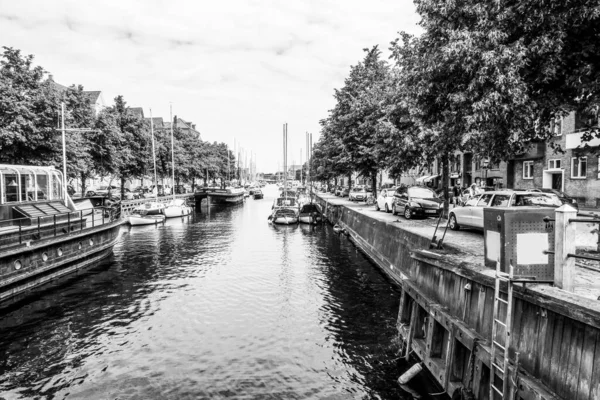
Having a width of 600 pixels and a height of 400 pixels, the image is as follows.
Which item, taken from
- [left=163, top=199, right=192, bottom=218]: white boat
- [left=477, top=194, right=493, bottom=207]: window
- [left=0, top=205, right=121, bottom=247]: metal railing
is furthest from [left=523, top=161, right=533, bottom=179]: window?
[left=163, top=199, right=192, bottom=218]: white boat

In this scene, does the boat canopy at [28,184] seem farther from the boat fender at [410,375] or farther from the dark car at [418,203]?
the dark car at [418,203]

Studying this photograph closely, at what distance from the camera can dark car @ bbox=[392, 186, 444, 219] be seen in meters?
25.0

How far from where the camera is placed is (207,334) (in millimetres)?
12430

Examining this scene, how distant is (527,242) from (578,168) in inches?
1146

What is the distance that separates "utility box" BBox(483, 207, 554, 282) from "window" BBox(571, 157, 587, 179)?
27.9m

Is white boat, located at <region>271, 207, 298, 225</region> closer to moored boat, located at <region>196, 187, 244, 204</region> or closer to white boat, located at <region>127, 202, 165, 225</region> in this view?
white boat, located at <region>127, 202, 165, 225</region>

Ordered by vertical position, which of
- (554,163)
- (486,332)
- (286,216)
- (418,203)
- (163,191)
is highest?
(554,163)

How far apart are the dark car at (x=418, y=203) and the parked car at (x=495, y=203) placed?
21.0ft

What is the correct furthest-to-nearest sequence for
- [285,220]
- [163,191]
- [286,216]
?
1. [163,191]
2. [286,216]
3. [285,220]

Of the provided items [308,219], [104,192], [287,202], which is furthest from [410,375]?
[104,192]

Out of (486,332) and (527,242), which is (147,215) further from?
(527,242)

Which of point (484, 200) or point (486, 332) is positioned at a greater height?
point (484, 200)

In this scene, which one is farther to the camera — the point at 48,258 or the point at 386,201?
the point at 386,201

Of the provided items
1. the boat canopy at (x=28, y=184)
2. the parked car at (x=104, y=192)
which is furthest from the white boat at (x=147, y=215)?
the boat canopy at (x=28, y=184)
